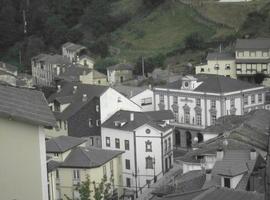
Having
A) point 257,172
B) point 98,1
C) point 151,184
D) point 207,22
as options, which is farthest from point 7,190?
point 98,1

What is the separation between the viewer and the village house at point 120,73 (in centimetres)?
5784

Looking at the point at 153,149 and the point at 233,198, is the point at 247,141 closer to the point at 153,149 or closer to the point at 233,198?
the point at 153,149

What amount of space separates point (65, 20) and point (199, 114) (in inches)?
1594

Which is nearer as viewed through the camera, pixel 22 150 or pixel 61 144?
pixel 22 150

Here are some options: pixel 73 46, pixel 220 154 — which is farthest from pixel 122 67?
pixel 220 154

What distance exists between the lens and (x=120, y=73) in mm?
58000

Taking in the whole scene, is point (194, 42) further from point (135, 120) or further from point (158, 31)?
point (135, 120)

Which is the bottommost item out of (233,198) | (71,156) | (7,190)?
(71,156)

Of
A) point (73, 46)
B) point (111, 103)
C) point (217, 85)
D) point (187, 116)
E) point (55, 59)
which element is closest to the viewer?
point (111, 103)

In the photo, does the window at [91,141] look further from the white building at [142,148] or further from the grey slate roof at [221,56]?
the grey slate roof at [221,56]

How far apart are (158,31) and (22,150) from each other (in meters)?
61.7

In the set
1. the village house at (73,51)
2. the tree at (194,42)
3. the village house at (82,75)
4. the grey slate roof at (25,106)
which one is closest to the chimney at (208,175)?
the grey slate roof at (25,106)

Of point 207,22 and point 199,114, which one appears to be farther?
point 207,22

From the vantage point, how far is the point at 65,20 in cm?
8000
